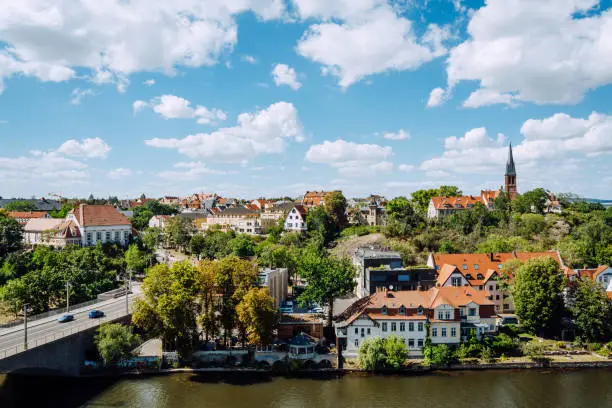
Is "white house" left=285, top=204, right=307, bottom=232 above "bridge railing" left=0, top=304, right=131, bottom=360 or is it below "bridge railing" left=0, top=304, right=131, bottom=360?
above

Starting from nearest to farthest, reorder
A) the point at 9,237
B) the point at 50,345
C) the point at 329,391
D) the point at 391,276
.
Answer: the point at 50,345 < the point at 329,391 < the point at 391,276 < the point at 9,237

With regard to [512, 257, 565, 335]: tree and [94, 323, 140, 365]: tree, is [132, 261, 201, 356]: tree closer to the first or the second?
[94, 323, 140, 365]: tree

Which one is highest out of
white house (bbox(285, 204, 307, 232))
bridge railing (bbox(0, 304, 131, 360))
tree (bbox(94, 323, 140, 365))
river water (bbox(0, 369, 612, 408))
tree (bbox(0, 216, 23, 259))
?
white house (bbox(285, 204, 307, 232))

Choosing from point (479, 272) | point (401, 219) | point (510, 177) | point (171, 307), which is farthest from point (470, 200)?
point (171, 307)

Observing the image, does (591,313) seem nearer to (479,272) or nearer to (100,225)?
(479,272)

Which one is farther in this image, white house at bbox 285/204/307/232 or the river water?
white house at bbox 285/204/307/232

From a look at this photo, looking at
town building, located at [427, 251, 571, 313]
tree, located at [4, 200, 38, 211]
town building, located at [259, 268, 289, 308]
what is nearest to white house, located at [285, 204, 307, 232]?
town building, located at [259, 268, 289, 308]

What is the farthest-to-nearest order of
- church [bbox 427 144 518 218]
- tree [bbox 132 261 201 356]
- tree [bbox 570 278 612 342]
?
1. church [bbox 427 144 518 218]
2. tree [bbox 570 278 612 342]
3. tree [bbox 132 261 201 356]
